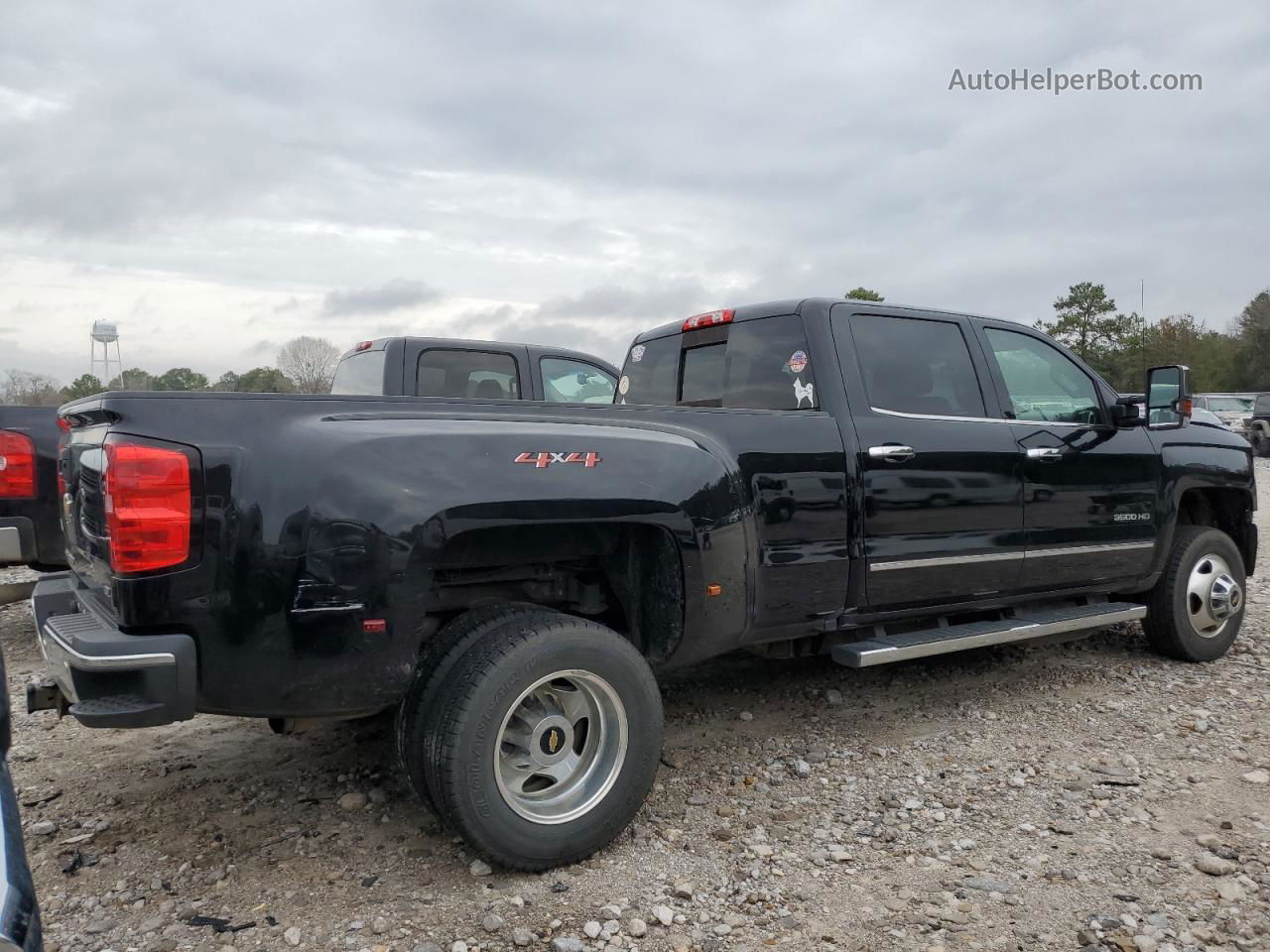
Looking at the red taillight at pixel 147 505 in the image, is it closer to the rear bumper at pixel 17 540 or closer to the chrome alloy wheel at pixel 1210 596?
the rear bumper at pixel 17 540

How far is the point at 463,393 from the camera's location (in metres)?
6.85

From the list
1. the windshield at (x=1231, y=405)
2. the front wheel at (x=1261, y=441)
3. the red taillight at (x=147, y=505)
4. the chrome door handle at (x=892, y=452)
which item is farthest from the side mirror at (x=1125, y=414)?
the windshield at (x=1231, y=405)

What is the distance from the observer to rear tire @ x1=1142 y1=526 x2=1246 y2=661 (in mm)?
5043

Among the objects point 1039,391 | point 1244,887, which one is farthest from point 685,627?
point 1039,391

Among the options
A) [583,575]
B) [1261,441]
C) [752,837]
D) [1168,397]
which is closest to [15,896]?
[583,575]

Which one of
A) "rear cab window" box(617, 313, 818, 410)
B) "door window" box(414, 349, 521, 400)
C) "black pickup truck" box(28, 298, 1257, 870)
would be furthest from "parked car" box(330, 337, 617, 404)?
"black pickup truck" box(28, 298, 1257, 870)

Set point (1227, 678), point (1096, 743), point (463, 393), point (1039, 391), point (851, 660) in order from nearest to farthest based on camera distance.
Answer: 1. point (851, 660)
2. point (1096, 743)
3. point (1039, 391)
4. point (1227, 678)
5. point (463, 393)

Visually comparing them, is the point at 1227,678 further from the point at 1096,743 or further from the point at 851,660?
the point at 851,660

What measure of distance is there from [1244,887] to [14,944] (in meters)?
3.12

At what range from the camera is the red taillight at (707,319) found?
4269mm

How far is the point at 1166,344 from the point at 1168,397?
47.9 meters

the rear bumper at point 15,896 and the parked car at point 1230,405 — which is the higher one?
the parked car at point 1230,405

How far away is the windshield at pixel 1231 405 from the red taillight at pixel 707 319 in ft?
88.9

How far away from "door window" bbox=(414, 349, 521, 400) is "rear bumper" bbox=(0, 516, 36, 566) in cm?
260
